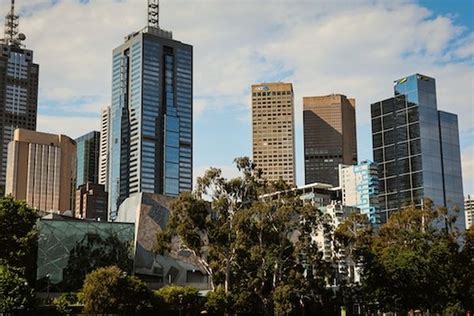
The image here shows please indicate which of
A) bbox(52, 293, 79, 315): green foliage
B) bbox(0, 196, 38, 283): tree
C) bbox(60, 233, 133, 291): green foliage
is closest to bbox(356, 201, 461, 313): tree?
bbox(60, 233, 133, 291): green foliage

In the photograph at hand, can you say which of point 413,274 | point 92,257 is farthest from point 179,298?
point 413,274

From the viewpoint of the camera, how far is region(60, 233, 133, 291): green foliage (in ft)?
261

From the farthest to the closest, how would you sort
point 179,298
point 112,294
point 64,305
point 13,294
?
point 179,298 → point 64,305 → point 112,294 → point 13,294

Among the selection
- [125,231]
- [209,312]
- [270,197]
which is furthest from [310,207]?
[125,231]

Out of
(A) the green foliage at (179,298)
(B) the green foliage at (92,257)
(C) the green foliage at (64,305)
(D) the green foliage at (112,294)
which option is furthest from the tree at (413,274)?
(C) the green foliage at (64,305)

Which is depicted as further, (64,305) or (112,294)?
(64,305)

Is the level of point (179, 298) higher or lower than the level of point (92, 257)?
lower

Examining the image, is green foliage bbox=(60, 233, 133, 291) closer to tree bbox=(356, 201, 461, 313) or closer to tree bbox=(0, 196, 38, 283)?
tree bbox=(0, 196, 38, 283)

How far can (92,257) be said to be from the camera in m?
81.6

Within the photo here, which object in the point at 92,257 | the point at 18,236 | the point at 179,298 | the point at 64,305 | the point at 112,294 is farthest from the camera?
the point at 92,257

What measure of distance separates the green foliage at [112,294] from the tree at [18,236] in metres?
14.9

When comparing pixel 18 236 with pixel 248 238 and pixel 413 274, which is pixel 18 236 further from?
pixel 413 274

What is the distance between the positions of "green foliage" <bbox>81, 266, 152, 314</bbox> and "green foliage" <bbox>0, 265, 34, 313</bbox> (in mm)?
4980

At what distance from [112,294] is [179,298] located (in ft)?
27.7
